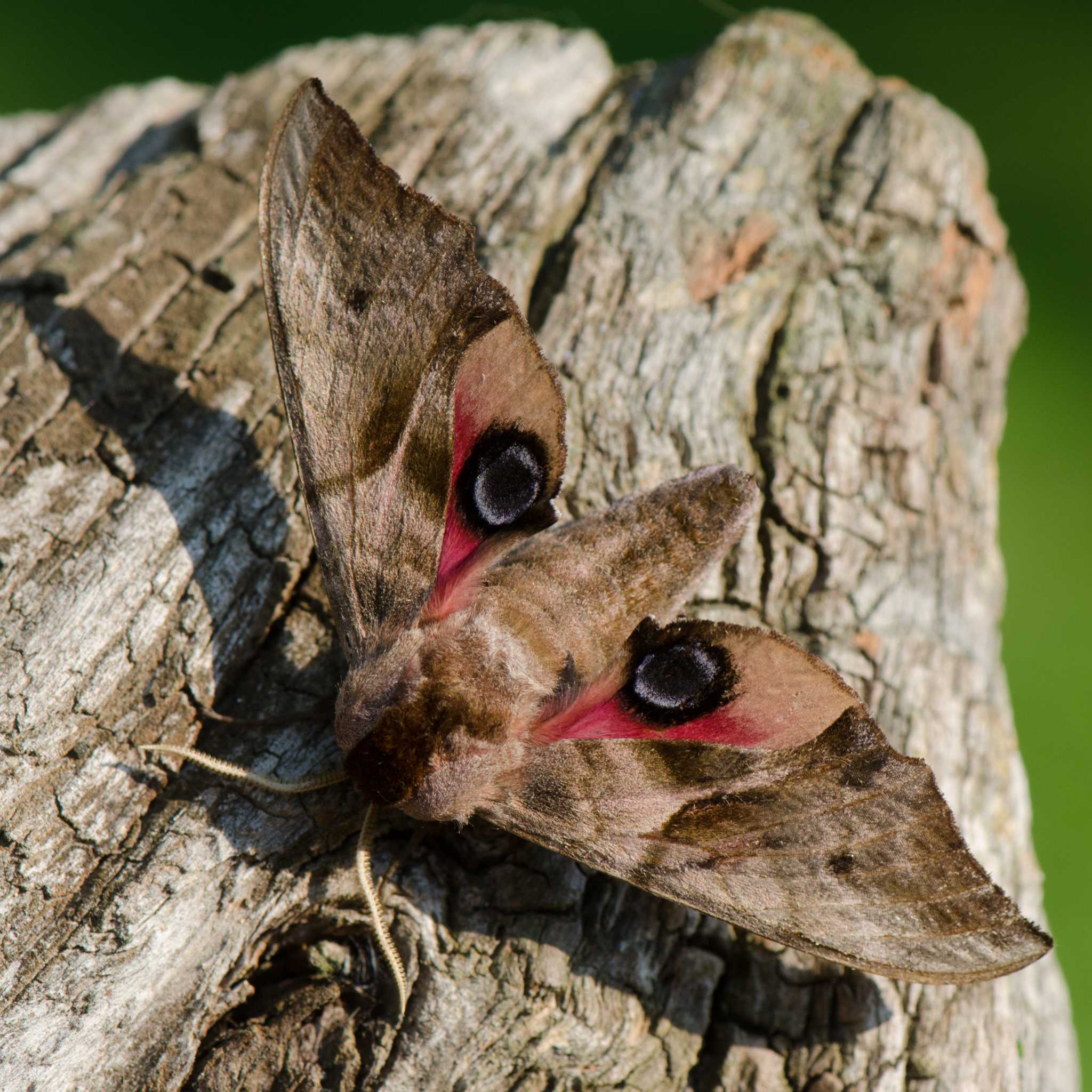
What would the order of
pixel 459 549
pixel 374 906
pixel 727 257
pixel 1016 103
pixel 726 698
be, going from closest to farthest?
pixel 374 906, pixel 726 698, pixel 459 549, pixel 727 257, pixel 1016 103

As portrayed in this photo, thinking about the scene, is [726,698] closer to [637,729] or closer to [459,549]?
[637,729]

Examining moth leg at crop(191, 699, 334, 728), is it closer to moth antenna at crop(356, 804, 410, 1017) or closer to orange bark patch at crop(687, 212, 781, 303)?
moth antenna at crop(356, 804, 410, 1017)

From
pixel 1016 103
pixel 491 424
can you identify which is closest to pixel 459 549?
pixel 491 424

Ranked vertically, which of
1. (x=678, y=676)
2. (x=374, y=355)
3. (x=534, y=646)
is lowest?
(x=678, y=676)

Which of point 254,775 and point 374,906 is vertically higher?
point 254,775

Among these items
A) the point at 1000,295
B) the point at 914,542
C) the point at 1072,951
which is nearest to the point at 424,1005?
the point at 914,542

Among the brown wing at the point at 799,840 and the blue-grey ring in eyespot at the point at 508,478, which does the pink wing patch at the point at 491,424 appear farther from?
the brown wing at the point at 799,840

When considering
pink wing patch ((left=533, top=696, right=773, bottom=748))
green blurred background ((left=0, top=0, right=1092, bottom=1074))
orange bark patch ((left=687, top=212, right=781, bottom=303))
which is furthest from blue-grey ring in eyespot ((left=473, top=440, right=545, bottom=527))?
green blurred background ((left=0, top=0, right=1092, bottom=1074))

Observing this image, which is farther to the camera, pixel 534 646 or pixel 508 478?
pixel 508 478
